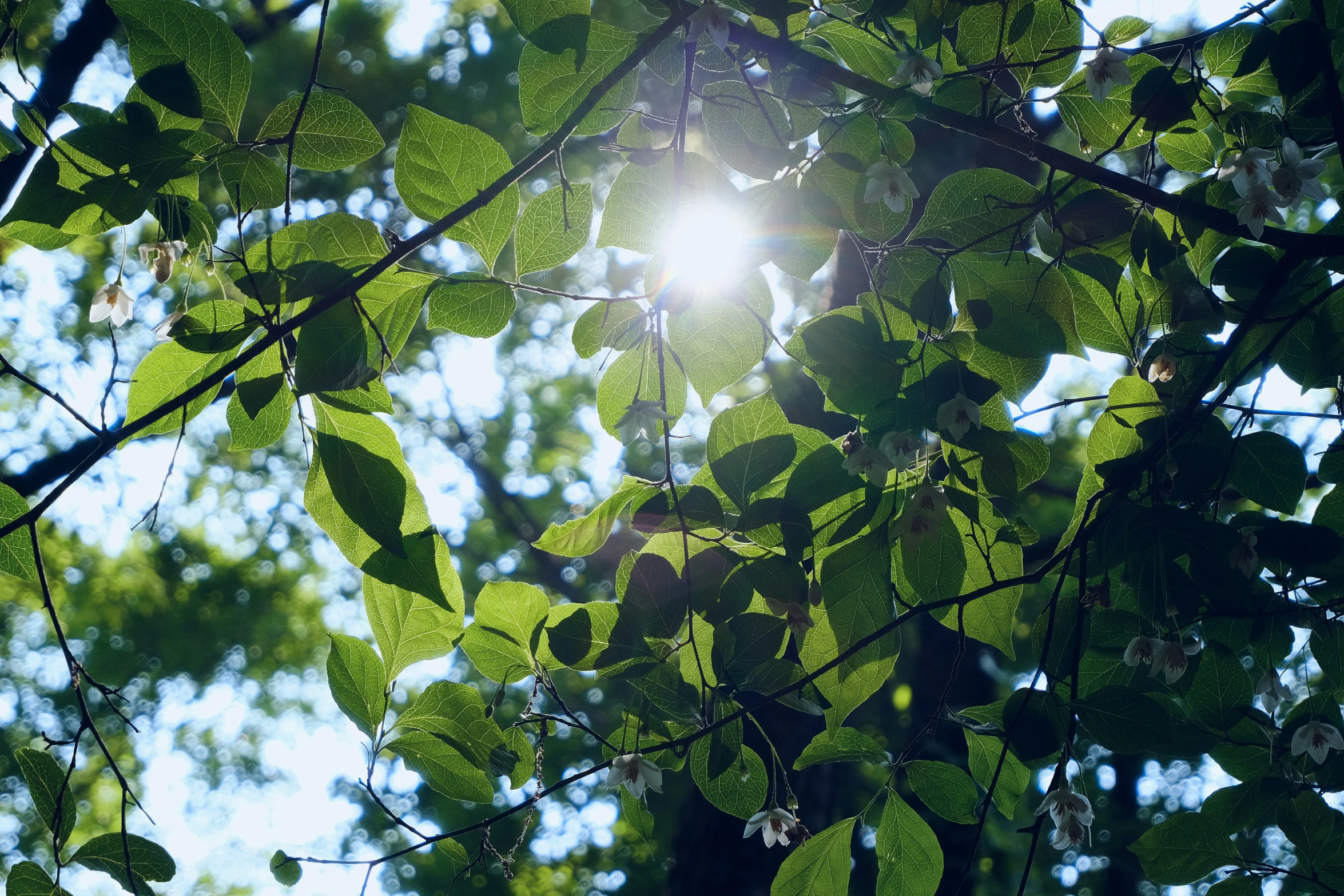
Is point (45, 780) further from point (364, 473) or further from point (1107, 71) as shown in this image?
point (1107, 71)

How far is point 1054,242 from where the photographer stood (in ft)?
3.37

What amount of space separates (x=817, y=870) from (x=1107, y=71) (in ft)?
3.55

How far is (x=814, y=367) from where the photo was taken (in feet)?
3.14

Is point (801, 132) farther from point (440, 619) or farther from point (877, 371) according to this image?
point (440, 619)

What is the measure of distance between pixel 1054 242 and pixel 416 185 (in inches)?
31.5

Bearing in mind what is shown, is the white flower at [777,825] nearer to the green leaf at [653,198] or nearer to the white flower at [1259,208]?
the green leaf at [653,198]

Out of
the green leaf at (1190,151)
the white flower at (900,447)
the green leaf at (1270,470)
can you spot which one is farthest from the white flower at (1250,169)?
the white flower at (900,447)

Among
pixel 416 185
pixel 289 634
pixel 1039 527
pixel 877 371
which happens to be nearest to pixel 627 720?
pixel 877 371

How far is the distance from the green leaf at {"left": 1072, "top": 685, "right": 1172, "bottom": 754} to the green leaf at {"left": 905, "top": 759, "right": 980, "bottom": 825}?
0.20 meters

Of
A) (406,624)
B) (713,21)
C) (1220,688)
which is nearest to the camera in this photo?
(713,21)

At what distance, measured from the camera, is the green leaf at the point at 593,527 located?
0.96 meters

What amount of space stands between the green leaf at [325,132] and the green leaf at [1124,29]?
3.01 feet

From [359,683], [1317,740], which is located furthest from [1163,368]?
[359,683]

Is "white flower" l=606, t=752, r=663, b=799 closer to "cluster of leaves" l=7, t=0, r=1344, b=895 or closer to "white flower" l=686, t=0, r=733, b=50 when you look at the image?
"cluster of leaves" l=7, t=0, r=1344, b=895
